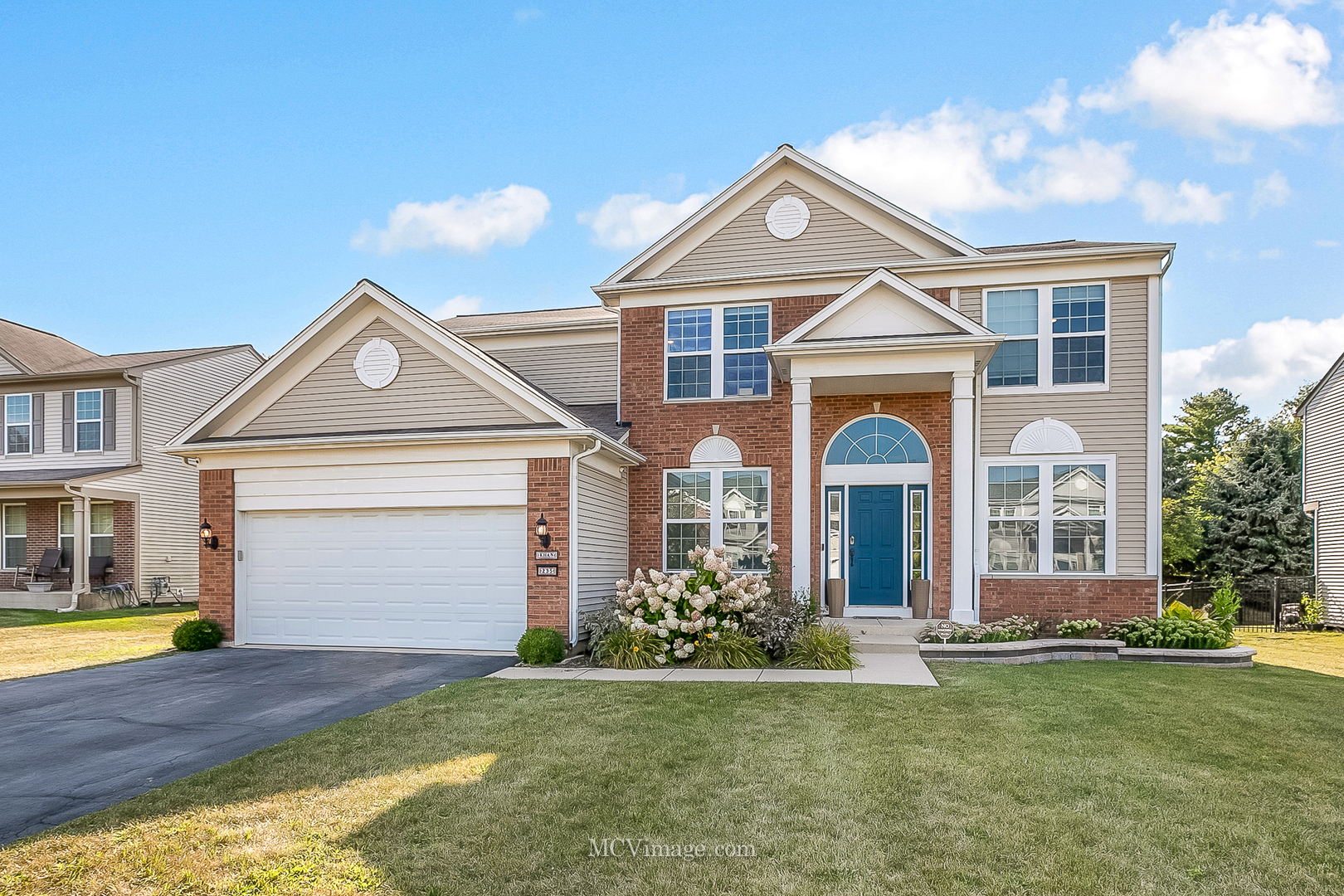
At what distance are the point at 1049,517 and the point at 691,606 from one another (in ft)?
20.8

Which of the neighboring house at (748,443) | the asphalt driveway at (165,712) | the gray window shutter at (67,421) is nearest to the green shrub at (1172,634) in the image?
the neighboring house at (748,443)

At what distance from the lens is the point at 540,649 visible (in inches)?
429

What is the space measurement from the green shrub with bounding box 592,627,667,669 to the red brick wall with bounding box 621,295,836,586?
10.5 feet

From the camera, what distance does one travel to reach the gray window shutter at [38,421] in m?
22.0

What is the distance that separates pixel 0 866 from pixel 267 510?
30.8 ft

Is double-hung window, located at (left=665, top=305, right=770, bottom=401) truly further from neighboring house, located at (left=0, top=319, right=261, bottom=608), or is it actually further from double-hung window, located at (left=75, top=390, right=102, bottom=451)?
double-hung window, located at (left=75, top=390, right=102, bottom=451)

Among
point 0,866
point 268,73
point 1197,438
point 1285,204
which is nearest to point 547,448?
point 0,866

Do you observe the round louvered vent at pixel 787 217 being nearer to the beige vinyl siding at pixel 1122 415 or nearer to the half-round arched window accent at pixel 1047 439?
the beige vinyl siding at pixel 1122 415

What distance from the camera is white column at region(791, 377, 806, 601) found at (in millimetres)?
12891

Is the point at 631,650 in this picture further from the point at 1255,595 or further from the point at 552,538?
the point at 1255,595

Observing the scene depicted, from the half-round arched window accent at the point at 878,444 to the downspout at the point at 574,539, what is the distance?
435cm

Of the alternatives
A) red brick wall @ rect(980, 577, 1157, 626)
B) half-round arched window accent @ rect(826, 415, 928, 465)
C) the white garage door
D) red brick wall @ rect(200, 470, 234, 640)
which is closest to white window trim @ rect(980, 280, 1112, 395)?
half-round arched window accent @ rect(826, 415, 928, 465)

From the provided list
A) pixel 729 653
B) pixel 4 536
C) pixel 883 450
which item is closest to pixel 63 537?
pixel 4 536

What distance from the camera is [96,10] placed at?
13.9 meters
